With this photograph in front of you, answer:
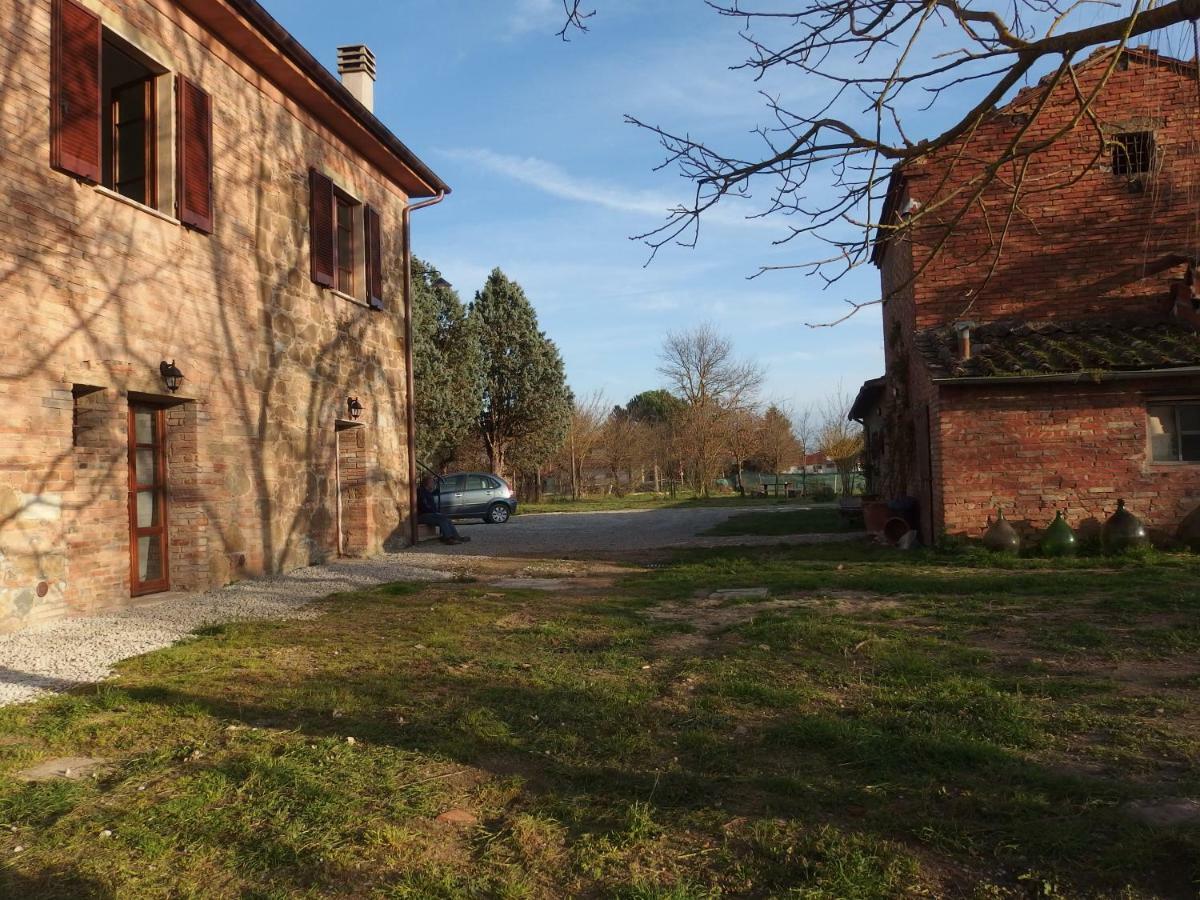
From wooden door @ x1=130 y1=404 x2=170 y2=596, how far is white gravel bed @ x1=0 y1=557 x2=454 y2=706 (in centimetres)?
32

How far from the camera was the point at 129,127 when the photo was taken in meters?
8.65

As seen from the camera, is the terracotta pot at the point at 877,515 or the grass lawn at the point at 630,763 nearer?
the grass lawn at the point at 630,763

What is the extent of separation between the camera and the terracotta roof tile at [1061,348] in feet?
36.1

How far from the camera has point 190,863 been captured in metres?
2.71

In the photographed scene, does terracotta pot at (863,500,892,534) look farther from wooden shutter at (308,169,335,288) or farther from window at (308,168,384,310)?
wooden shutter at (308,169,335,288)

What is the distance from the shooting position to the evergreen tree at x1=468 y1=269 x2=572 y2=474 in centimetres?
3241

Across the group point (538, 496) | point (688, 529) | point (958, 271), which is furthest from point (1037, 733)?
point (538, 496)

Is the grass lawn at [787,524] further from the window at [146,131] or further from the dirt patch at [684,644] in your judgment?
the window at [146,131]

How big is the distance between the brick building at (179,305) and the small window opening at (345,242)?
0.11 ft

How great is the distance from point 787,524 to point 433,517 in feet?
26.6

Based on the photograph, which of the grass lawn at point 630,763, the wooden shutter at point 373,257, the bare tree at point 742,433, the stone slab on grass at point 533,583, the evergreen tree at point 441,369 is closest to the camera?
the grass lawn at point 630,763

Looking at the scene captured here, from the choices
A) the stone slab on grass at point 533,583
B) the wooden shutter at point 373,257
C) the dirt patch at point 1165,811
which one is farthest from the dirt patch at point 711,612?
the wooden shutter at point 373,257

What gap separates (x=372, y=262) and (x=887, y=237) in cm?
1044

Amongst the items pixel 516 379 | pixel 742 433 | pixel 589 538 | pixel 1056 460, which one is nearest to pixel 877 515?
pixel 1056 460
